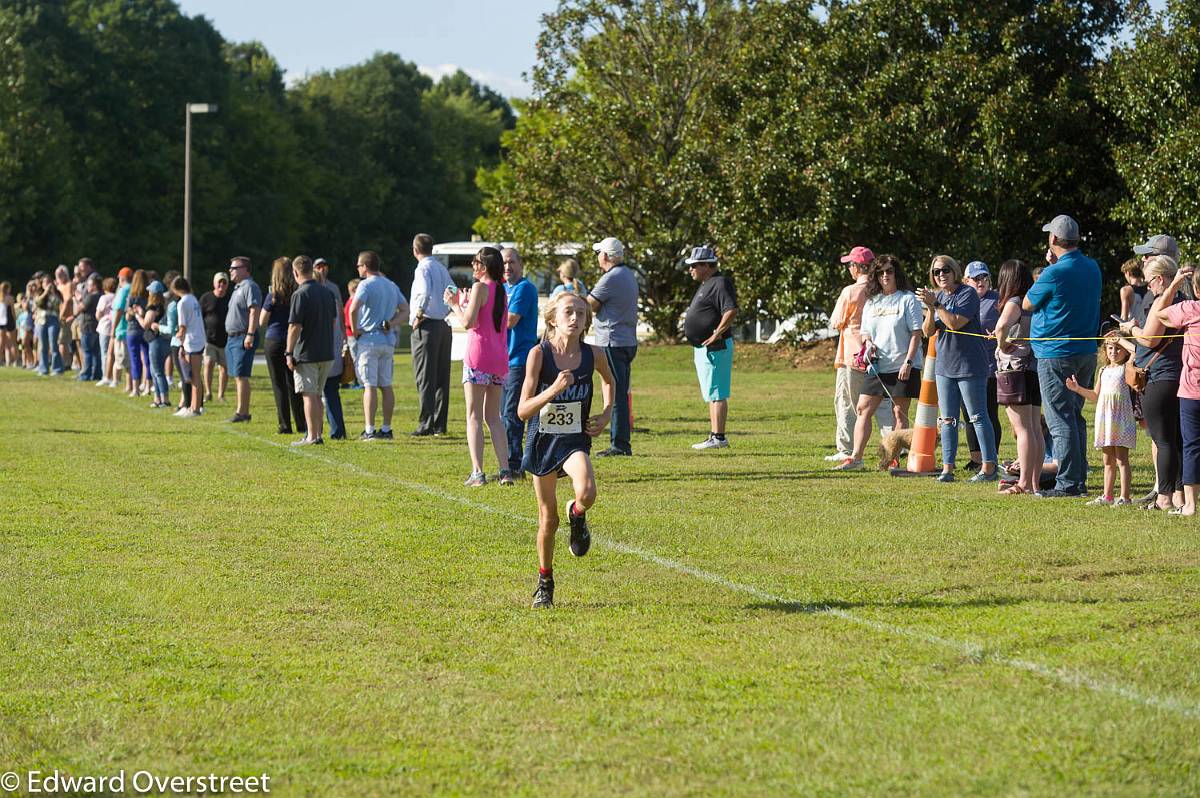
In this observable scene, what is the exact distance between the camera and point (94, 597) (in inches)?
320

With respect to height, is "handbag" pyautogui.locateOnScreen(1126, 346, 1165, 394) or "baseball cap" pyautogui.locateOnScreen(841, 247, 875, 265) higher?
"baseball cap" pyautogui.locateOnScreen(841, 247, 875, 265)

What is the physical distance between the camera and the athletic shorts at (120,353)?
2525 cm

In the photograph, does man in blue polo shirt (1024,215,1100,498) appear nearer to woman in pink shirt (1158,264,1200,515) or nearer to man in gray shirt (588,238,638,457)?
woman in pink shirt (1158,264,1200,515)


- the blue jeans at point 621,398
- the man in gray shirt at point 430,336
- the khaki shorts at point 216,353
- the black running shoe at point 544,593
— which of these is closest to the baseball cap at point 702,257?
the blue jeans at point 621,398

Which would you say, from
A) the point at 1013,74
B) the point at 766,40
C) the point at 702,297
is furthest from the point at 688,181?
the point at 702,297

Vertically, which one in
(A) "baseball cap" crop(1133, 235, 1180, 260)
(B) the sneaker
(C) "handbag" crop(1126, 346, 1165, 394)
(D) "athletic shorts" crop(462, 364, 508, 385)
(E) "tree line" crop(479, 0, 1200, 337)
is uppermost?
(E) "tree line" crop(479, 0, 1200, 337)

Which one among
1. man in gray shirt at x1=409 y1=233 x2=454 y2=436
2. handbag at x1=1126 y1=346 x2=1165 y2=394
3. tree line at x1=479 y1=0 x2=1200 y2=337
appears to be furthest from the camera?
tree line at x1=479 y1=0 x2=1200 y2=337

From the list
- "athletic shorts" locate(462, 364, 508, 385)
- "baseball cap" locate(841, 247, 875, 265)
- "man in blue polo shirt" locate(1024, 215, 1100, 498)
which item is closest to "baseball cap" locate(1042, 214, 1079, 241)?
"man in blue polo shirt" locate(1024, 215, 1100, 498)

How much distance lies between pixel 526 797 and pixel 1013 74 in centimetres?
2878

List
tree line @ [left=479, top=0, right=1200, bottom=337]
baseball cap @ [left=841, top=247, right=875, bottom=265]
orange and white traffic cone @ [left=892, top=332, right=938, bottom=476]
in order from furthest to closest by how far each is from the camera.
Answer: tree line @ [left=479, top=0, right=1200, bottom=337] → baseball cap @ [left=841, top=247, right=875, bottom=265] → orange and white traffic cone @ [left=892, top=332, right=938, bottom=476]

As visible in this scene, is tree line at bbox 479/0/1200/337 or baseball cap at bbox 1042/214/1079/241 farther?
tree line at bbox 479/0/1200/337

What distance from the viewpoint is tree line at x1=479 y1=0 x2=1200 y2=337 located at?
1187 inches

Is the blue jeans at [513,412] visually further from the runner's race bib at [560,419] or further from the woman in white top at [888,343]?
the runner's race bib at [560,419]

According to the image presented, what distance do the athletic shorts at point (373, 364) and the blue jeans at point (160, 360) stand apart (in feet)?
19.0
